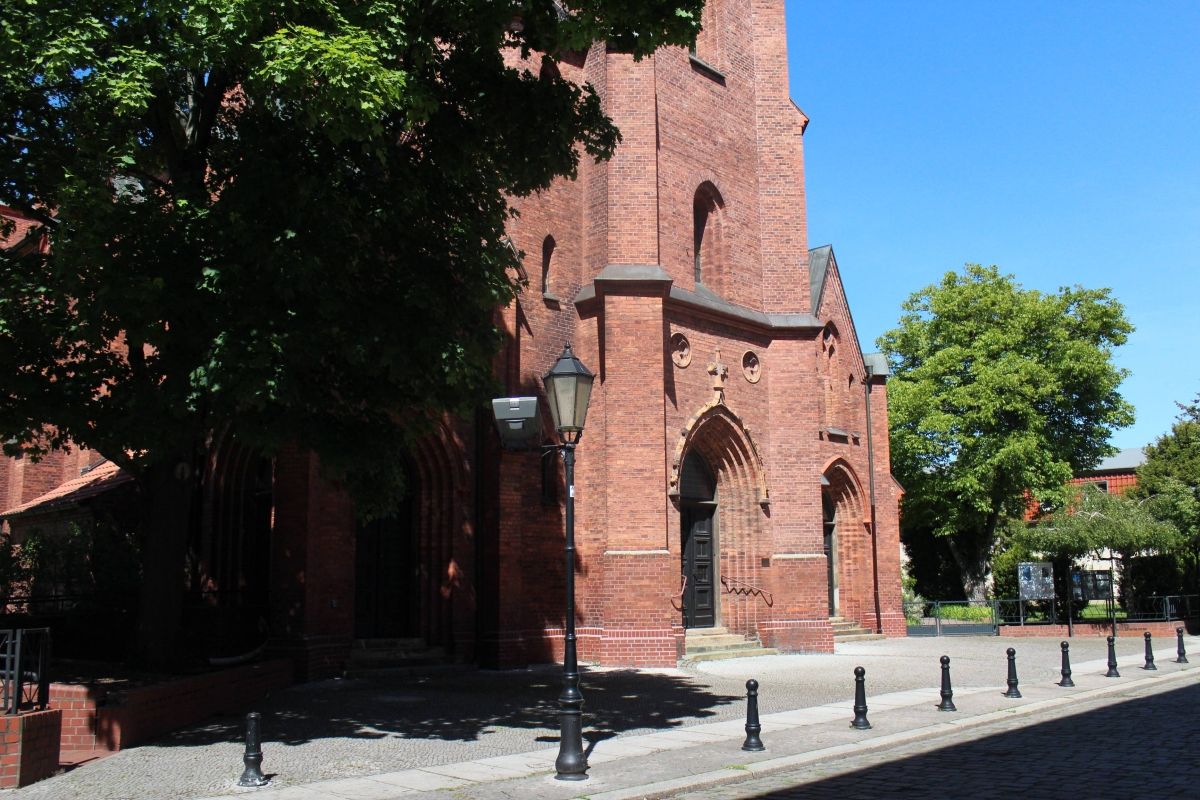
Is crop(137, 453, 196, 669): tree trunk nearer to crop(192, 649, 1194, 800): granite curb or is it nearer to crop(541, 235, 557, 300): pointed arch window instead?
crop(192, 649, 1194, 800): granite curb

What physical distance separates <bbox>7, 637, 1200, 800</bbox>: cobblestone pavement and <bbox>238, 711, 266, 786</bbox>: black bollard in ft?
0.70

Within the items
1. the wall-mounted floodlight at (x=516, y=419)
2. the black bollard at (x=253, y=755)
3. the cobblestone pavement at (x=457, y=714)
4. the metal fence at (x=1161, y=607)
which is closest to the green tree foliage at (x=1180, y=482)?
the metal fence at (x=1161, y=607)

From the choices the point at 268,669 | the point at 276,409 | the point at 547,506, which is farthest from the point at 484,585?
the point at 276,409

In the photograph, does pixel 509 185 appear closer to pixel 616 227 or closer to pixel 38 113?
pixel 38 113

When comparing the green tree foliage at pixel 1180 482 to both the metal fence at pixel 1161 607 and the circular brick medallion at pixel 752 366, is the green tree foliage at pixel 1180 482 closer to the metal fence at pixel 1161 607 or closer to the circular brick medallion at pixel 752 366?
the metal fence at pixel 1161 607

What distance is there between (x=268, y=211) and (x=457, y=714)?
6.40 meters

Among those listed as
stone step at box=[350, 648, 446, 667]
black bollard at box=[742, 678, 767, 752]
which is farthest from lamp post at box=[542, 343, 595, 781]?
stone step at box=[350, 648, 446, 667]

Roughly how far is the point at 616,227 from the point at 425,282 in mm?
9557

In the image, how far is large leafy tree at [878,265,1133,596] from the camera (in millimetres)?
36250

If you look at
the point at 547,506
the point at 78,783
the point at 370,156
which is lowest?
the point at 78,783

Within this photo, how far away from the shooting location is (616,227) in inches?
789

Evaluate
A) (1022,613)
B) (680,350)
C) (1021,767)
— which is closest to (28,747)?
(1021,767)

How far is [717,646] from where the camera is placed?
20.8 m

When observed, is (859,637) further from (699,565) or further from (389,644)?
(389,644)
